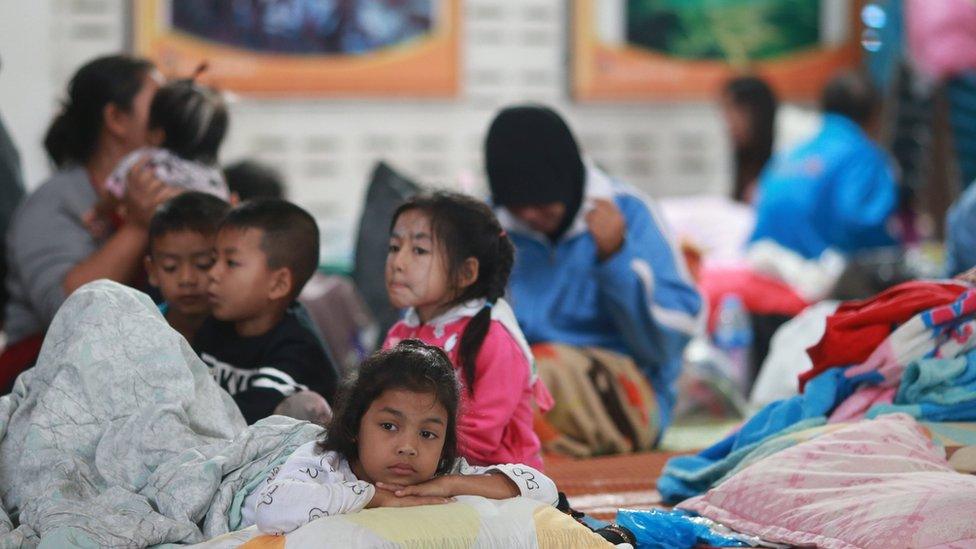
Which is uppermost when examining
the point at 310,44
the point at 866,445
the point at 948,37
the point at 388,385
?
the point at 948,37

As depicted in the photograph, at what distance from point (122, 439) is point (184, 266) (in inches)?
28.3

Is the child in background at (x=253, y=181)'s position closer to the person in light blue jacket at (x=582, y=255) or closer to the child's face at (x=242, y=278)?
the person in light blue jacket at (x=582, y=255)

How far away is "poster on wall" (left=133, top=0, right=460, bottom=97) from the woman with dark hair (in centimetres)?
→ 245

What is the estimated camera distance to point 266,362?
3279 millimetres

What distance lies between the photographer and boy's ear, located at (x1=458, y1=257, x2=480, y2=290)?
10.4ft

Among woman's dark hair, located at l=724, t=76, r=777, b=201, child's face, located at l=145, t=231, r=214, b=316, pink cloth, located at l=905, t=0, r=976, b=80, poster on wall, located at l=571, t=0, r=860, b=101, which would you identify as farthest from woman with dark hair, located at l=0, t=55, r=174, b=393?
pink cloth, located at l=905, t=0, r=976, b=80

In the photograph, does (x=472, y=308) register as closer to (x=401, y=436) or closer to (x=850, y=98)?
(x=401, y=436)

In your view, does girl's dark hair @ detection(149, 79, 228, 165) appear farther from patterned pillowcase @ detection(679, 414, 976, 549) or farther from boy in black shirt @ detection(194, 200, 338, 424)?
patterned pillowcase @ detection(679, 414, 976, 549)

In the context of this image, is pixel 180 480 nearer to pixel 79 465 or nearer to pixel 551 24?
pixel 79 465

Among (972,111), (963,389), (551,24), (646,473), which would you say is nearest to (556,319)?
(646,473)

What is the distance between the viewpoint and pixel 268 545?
2488 mm

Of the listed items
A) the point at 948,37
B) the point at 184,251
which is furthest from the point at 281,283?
the point at 948,37

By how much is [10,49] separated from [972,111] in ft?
15.8

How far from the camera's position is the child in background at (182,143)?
382 cm
